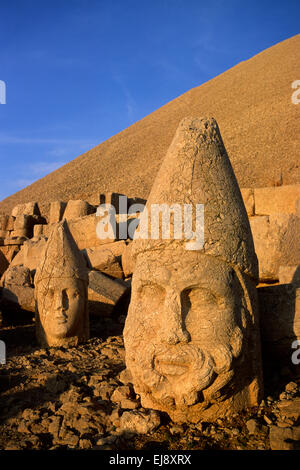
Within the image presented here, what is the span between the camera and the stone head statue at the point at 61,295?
17.6 ft

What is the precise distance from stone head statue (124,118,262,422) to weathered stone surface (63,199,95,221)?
9.42 meters

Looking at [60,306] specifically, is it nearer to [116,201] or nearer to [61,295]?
[61,295]

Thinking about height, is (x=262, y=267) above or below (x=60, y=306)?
above

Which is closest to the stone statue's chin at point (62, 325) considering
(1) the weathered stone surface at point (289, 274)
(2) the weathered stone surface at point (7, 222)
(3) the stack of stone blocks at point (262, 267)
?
(3) the stack of stone blocks at point (262, 267)

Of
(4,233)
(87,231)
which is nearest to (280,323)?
(87,231)

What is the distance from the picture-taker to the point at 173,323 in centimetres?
277

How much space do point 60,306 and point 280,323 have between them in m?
2.88

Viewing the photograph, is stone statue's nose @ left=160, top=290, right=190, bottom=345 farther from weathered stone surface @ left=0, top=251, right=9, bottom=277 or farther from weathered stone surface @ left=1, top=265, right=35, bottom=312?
weathered stone surface @ left=0, top=251, right=9, bottom=277

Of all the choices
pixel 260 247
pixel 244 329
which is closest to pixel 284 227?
pixel 260 247

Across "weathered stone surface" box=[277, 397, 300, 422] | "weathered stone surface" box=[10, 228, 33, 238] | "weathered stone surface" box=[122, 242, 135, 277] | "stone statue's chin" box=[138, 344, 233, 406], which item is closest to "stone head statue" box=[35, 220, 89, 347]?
"stone statue's chin" box=[138, 344, 233, 406]

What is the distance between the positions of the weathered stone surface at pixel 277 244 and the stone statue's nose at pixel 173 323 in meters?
3.85

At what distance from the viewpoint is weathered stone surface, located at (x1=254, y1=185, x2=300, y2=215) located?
27.8ft

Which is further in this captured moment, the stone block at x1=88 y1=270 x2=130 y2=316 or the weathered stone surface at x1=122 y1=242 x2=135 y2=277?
the weathered stone surface at x1=122 y1=242 x2=135 y2=277

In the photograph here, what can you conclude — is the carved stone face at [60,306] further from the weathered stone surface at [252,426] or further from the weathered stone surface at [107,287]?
the weathered stone surface at [252,426]
